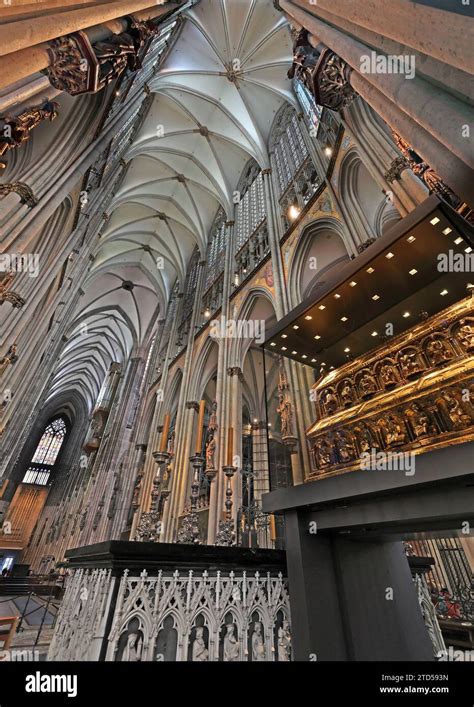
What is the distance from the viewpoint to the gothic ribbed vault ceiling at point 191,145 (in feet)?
39.3

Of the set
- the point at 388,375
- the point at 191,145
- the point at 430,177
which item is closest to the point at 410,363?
the point at 388,375

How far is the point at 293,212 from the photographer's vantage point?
9.38 m

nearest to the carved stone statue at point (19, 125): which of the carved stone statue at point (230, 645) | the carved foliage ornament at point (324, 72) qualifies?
the carved foliage ornament at point (324, 72)

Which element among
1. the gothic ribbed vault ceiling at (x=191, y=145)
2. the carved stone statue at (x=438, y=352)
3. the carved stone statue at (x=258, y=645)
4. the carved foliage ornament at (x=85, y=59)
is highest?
the gothic ribbed vault ceiling at (x=191, y=145)

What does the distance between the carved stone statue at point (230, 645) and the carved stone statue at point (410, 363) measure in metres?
2.44

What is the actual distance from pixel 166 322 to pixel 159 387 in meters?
4.83

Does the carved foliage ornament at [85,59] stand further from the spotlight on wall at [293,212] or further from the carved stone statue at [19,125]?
the spotlight on wall at [293,212]

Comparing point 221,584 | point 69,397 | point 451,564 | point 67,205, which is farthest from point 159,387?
point 69,397

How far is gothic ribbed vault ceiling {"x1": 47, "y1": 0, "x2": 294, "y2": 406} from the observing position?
12.0 metres

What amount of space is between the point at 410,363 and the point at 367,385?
1.53ft

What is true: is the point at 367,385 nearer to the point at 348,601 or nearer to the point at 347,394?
the point at 347,394

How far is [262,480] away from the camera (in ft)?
27.3

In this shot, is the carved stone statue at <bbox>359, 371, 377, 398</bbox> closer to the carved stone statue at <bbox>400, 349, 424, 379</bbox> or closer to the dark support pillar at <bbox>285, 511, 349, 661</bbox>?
the carved stone statue at <bbox>400, 349, 424, 379</bbox>
